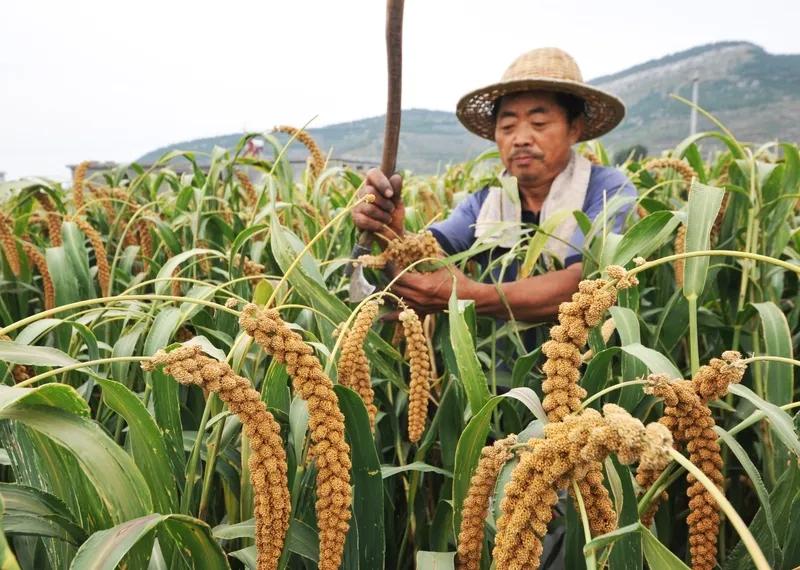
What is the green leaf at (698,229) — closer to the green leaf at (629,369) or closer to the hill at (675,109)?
the green leaf at (629,369)

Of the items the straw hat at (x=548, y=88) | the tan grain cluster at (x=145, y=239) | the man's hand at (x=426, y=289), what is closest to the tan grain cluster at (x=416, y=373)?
the man's hand at (x=426, y=289)

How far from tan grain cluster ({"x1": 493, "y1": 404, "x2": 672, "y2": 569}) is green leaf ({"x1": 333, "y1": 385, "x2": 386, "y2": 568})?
0.22 meters

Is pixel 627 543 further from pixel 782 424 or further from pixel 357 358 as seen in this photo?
pixel 357 358

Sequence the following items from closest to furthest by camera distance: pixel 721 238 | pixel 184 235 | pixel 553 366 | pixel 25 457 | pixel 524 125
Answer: pixel 553 366
pixel 25 457
pixel 721 238
pixel 184 235
pixel 524 125

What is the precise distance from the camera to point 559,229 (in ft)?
→ 5.64

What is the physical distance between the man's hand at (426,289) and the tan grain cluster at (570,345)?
781 millimetres

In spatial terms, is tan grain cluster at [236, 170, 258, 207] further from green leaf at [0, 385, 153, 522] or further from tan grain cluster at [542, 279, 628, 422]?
tan grain cluster at [542, 279, 628, 422]

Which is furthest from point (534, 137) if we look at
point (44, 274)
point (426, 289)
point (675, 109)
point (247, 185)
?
point (675, 109)

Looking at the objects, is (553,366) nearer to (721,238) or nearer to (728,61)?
(721,238)

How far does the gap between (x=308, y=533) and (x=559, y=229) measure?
1312 mm

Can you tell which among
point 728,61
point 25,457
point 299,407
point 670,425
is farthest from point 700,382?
point 728,61

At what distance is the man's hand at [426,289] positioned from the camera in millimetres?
1270

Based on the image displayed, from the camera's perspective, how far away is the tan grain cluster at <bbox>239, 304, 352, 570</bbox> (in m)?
0.47

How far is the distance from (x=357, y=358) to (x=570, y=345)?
28 centimetres
